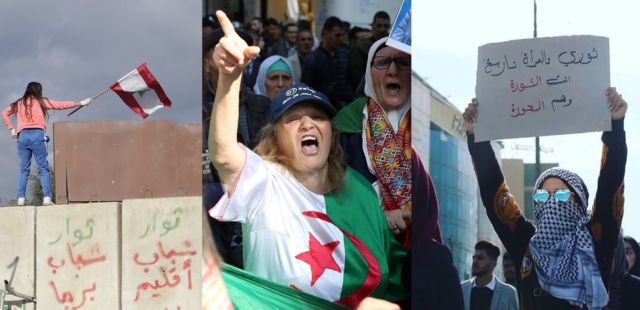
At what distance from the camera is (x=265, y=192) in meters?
6.07

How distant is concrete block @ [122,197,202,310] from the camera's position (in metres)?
8.62

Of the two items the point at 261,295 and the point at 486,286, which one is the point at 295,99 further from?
the point at 486,286

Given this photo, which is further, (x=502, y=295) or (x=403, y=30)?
(x=403, y=30)

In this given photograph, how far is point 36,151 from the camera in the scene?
921cm

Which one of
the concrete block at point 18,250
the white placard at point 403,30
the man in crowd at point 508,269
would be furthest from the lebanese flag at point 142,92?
the man in crowd at point 508,269

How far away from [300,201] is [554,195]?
47.8 inches

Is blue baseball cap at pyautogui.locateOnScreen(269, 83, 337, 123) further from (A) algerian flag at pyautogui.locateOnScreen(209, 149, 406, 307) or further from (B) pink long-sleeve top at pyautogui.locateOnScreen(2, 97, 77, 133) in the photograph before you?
(B) pink long-sleeve top at pyautogui.locateOnScreen(2, 97, 77, 133)

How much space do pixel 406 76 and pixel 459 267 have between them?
0.93 metres

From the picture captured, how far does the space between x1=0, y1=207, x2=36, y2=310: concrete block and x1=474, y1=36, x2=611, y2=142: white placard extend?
15.3 feet

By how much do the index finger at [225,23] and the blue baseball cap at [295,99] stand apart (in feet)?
1.31

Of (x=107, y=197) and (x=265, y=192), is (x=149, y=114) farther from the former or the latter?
(x=265, y=192)

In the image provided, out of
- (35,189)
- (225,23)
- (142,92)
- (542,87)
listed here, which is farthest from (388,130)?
(35,189)

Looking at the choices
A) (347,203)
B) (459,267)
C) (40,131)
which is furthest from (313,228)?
(40,131)

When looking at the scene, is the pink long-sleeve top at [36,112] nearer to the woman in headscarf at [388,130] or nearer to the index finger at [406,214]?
the woman in headscarf at [388,130]
